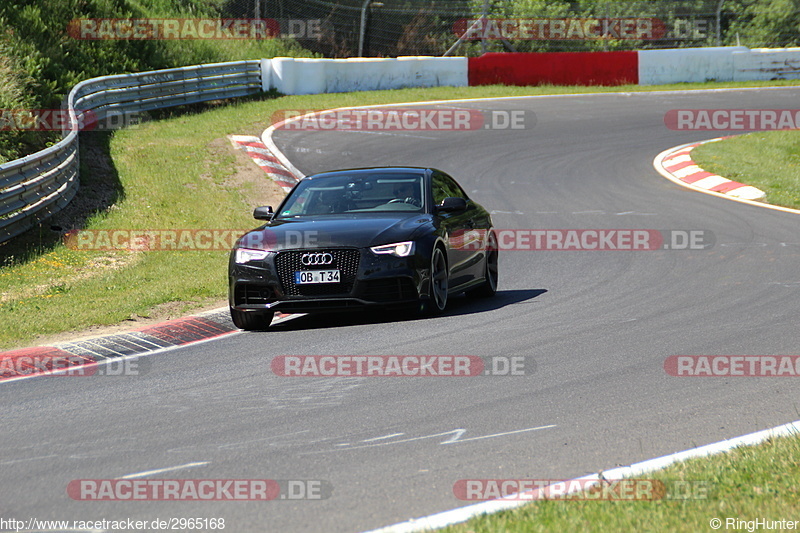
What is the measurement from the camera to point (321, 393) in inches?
283

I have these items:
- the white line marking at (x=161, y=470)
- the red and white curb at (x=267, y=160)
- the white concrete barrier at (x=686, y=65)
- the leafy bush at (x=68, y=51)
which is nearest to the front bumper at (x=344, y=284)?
the white line marking at (x=161, y=470)

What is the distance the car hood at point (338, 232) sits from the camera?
9844 millimetres

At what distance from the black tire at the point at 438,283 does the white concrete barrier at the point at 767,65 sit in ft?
92.0

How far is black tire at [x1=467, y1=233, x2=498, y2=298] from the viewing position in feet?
38.6

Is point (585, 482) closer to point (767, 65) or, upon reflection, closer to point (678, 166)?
point (678, 166)

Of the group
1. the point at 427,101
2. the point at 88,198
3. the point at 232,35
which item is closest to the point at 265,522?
the point at 88,198

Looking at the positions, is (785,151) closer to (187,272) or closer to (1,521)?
(187,272)

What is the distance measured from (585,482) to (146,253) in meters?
10.8

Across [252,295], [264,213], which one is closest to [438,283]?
[252,295]

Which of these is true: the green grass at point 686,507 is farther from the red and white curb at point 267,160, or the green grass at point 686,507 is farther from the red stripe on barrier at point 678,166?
the red stripe on barrier at point 678,166

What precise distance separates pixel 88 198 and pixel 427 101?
14.1m

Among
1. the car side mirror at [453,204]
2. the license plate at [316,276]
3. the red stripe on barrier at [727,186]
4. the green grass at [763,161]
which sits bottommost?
the red stripe on barrier at [727,186]

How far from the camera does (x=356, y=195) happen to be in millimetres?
11055

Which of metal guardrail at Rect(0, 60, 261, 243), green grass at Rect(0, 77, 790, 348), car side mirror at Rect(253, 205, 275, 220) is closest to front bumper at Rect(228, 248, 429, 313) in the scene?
car side mirror at Rect(253, 205, 275, 220)
